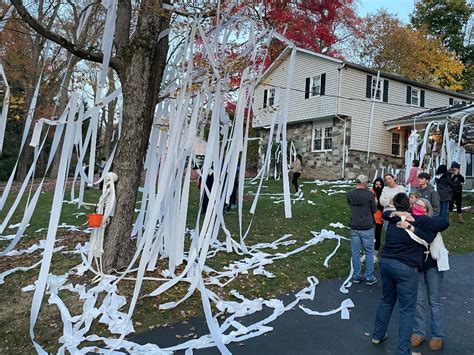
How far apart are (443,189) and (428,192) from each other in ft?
10.7

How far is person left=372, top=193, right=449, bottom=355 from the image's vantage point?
363 centimetres

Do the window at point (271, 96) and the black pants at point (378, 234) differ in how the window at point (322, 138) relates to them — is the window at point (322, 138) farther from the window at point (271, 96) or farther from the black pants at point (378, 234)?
the black pants at point (378, 234)

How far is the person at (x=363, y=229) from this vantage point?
19.2 ft

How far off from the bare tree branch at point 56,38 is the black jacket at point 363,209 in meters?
4.03

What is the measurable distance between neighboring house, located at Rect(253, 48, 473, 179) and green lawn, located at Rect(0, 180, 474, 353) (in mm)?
8205

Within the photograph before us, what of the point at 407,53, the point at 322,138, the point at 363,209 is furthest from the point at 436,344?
the point at 407,53

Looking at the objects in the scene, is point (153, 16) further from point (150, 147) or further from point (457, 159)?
point (457, 159)

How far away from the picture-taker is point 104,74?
5.06 m

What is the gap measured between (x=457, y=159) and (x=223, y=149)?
35.0 feet

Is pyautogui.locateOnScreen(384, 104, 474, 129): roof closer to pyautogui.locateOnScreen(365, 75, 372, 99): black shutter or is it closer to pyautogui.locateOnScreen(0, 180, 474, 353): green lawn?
pyautogui.locateOnScreen(365, 75, 372, 99): black shutter

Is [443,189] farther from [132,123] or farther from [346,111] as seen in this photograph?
[346,111]

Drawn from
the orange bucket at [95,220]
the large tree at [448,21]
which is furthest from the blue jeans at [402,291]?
the large tree at [448,21]

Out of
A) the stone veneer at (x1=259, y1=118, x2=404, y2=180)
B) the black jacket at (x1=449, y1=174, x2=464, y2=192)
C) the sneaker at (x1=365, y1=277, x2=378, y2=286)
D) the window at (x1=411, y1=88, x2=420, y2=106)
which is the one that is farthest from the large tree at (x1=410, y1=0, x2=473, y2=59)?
the sneaker at (x1=365, y1=277, x2=378, y2=286)

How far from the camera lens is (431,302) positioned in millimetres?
3959
